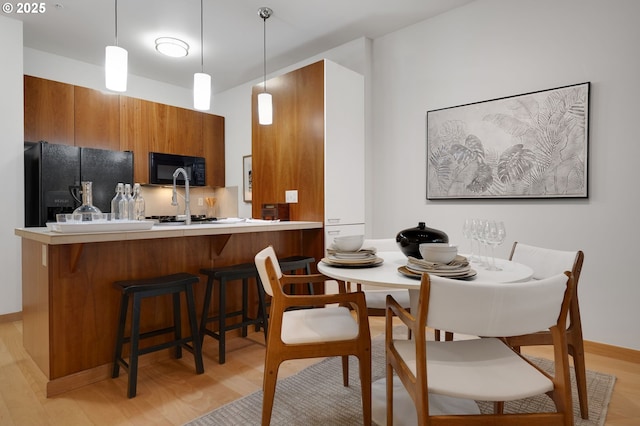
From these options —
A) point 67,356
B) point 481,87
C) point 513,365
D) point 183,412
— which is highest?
point 481,87

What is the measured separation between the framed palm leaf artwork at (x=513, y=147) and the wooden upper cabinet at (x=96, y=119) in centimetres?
352

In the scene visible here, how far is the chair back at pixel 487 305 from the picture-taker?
1068 mm

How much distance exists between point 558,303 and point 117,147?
4.54 metres

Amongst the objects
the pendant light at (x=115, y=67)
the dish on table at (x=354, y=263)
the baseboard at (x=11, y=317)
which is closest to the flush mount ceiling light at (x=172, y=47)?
the pendant light at (x=115, y=67)

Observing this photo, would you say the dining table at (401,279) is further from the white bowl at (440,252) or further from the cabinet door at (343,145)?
the cabinet door at (343,145)

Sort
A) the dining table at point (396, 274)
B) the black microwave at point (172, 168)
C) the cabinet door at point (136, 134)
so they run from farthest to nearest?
the black microwave at point (172, 168) < the cabinet door at point (136, 134) < the dining table at point (396, 274)

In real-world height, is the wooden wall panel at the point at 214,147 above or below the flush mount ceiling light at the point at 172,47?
below

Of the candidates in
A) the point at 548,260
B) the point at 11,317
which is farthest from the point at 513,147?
the point at 11,317

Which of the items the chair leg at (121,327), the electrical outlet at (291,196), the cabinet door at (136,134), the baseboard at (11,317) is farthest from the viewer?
the cabinet door at (136,134)

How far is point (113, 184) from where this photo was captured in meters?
3.97

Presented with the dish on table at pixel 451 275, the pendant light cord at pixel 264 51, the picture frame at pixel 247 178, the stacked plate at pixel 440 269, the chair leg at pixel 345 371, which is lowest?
the chair leg at pixel 345 371

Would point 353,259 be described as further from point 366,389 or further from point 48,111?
point 48,111

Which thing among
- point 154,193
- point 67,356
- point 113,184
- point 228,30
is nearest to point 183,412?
point 67,356

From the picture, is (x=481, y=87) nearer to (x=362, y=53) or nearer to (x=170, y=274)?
(x=362, y=53)
